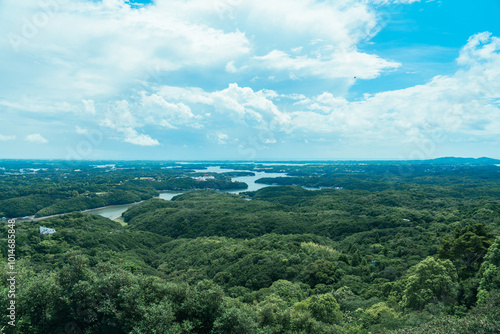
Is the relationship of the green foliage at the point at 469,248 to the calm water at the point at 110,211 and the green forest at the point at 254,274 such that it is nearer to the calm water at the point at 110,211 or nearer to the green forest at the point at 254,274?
the green forest at the point at 254,274

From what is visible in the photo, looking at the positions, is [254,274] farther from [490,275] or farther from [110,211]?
[110,211]

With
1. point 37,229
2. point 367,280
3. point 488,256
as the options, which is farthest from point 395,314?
point 37,229

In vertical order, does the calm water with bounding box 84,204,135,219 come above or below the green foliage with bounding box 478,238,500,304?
below

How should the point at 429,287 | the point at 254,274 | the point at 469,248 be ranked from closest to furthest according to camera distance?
the point at 429,287 < the point at 469,248 < the point at 254,274

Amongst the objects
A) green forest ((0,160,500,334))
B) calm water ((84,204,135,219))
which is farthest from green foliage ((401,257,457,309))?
calm water ((84,204,135,219))

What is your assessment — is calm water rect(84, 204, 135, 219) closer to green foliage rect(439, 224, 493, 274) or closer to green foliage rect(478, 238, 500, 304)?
green foliage rect(439, 224, 493, 274)

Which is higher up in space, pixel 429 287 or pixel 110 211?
pixel 429 287

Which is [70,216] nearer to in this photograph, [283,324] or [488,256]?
[283,324]

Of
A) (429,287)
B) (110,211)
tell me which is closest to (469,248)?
(429,287)

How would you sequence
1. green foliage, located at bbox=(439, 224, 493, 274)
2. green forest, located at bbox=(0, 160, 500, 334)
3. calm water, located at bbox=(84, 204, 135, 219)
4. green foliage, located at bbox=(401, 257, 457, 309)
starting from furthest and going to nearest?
calm water, located at bbox=(84, 204, 135, 219)
green foliage, located at bbox=(439, 224, 493, 274)
green foliage, located at bbox=(401, 257, 457, 309)
green forest, located at bbox=(0, 160, 500, 334)

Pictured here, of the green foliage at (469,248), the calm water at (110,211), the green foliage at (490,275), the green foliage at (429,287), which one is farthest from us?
the calm water at (110,211)

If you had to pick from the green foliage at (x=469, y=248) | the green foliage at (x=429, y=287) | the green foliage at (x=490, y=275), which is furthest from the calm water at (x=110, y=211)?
the green foliage at (x=490, y=275)
